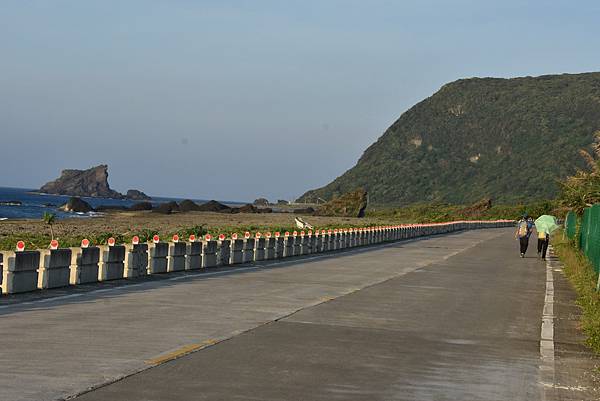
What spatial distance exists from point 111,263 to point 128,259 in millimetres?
1036

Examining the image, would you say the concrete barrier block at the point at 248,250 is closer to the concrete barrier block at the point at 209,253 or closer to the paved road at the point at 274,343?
the concrete barrier block at the point at 209,253

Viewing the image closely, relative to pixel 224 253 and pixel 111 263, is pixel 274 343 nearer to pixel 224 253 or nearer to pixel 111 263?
pixel 111 263

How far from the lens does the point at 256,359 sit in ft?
39.8

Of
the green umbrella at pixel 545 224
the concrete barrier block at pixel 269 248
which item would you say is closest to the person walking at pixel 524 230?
the green umbrella at pixel 545 224

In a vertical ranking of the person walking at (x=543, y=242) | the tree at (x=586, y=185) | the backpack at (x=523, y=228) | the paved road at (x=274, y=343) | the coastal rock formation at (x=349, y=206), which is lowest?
the paved road at (x=274, y=343)

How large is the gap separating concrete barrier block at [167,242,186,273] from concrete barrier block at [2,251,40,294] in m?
7.26

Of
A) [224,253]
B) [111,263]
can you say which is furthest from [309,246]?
[111,263]

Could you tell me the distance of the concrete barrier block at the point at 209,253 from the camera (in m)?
29.7

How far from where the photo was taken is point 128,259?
80.1 ft

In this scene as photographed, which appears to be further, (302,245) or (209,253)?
(302,245)

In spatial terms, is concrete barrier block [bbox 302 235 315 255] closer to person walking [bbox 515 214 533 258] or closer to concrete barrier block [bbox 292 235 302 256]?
concrete barrier block [bbox 292 235 302 256]

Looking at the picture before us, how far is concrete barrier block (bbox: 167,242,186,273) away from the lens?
89.0 ft

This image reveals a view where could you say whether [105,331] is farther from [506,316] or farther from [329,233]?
[329,233]

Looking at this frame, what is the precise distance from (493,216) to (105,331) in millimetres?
148482
